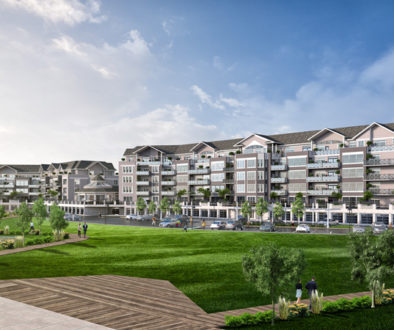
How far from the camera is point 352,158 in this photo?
75.1 meters

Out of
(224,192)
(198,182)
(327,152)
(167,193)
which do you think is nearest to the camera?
(327,152)

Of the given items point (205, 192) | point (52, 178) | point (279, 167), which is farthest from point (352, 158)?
point (52, 178)

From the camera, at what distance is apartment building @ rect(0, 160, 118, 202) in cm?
12838

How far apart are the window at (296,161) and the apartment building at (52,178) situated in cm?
5531

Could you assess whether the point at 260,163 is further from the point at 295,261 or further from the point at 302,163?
the point at 295,261

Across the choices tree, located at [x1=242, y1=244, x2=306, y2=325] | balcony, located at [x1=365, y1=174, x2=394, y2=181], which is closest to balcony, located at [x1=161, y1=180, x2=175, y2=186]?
balcony, located at [x1=365, y1=174, x2=394, y2=181]

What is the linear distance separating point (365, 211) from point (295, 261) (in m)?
59.0

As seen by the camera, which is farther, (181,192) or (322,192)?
(181,192)

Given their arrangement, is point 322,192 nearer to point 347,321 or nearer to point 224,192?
point 224,192

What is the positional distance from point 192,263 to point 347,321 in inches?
595

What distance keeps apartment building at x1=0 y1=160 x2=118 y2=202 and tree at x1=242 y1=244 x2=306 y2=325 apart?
101 metres

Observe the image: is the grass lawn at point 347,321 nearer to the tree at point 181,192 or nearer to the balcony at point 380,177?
the balcony at point 380,177

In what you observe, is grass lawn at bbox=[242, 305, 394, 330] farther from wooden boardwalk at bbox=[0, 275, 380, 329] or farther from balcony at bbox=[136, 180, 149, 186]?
balcony at bbox=[136, 180, 149, 186]

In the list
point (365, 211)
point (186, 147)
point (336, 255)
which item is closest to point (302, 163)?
point (365, 211)
